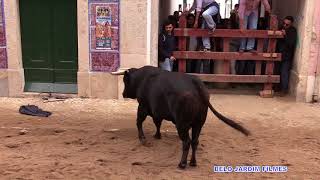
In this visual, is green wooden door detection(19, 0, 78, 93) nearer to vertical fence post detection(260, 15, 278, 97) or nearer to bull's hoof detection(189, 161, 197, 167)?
vertical fence post detection(260, 15, 278, 97)

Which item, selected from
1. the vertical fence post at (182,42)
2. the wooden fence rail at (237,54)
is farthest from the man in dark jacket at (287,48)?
the vertical fence post at (182,42)

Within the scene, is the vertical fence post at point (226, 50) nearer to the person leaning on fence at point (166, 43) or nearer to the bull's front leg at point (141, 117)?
the person leaning on fence at point (166, 43)

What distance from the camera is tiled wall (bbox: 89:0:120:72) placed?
8734mm

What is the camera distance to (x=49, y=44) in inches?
365

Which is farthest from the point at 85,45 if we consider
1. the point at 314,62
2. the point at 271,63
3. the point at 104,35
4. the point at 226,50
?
the point at 314,62

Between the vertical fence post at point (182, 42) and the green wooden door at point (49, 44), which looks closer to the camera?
the green wooden door at point (49, 44)

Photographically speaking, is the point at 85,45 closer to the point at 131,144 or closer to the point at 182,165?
the point at 131,144

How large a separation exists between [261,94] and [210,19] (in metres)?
2.00

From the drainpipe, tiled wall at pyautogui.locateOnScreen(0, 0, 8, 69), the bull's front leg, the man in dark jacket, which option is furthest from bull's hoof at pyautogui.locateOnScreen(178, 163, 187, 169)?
tiled wall at pyautogui.locateOnScreen(0, 0, 8, 69)

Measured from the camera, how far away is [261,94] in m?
9.59

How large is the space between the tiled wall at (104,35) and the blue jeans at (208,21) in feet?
6.12

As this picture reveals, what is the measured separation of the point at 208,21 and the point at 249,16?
3.08ft

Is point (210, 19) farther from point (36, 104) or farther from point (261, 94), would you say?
point (36, 104)

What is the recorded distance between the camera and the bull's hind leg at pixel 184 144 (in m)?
5.30
